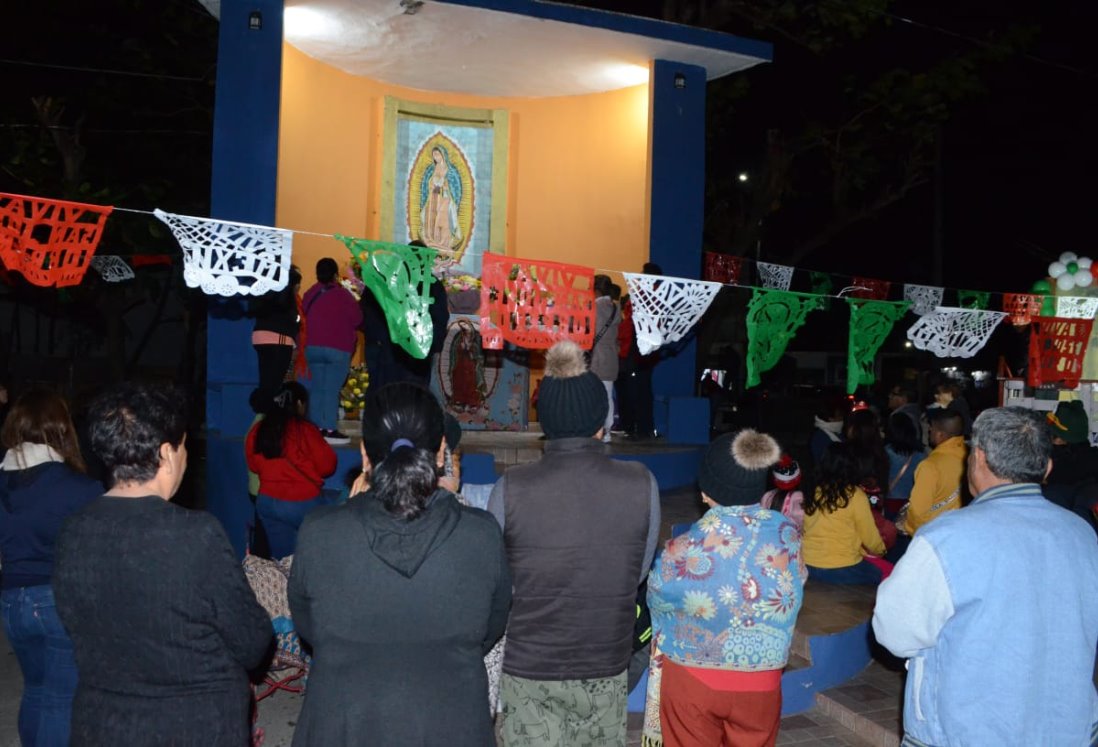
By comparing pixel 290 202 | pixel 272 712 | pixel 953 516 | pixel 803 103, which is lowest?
pixel 272 712

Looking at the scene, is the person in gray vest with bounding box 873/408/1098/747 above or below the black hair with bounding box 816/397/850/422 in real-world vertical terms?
below

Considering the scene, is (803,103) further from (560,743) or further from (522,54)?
(560,743)

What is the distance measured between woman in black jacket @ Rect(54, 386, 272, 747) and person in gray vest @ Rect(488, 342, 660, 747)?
2.85ft

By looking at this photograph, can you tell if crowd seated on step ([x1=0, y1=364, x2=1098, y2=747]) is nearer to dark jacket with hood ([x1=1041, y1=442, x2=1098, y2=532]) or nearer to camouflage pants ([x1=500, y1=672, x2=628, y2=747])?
camouflage pants ([x1=500, y1=672, x2=628, y2=747])

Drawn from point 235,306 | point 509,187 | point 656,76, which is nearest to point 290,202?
point 235,306

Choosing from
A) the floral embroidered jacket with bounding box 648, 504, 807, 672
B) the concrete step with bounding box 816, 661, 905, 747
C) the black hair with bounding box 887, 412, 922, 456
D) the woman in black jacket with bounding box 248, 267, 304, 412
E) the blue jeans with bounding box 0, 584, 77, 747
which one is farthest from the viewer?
the black hair with bounding box 887, 412, 922, 456

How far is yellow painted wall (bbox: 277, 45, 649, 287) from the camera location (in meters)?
10.5

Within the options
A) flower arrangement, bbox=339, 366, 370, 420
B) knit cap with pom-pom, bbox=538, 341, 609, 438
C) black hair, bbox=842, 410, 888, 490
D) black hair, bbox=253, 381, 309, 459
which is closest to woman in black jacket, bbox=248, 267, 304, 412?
black hair, bbox=253, 381, 309, 459

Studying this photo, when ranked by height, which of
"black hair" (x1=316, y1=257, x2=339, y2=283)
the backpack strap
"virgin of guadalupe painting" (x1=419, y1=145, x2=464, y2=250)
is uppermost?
"virgin of guadalupe painting" (x1=419, y1=145, x2=464, y2=250)

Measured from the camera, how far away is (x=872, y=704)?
514 centimetres

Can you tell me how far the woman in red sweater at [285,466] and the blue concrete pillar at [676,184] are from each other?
5222 mm

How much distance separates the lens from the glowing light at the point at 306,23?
9.01 meters

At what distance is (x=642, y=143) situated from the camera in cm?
1124

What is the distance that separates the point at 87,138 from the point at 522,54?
339 inches
